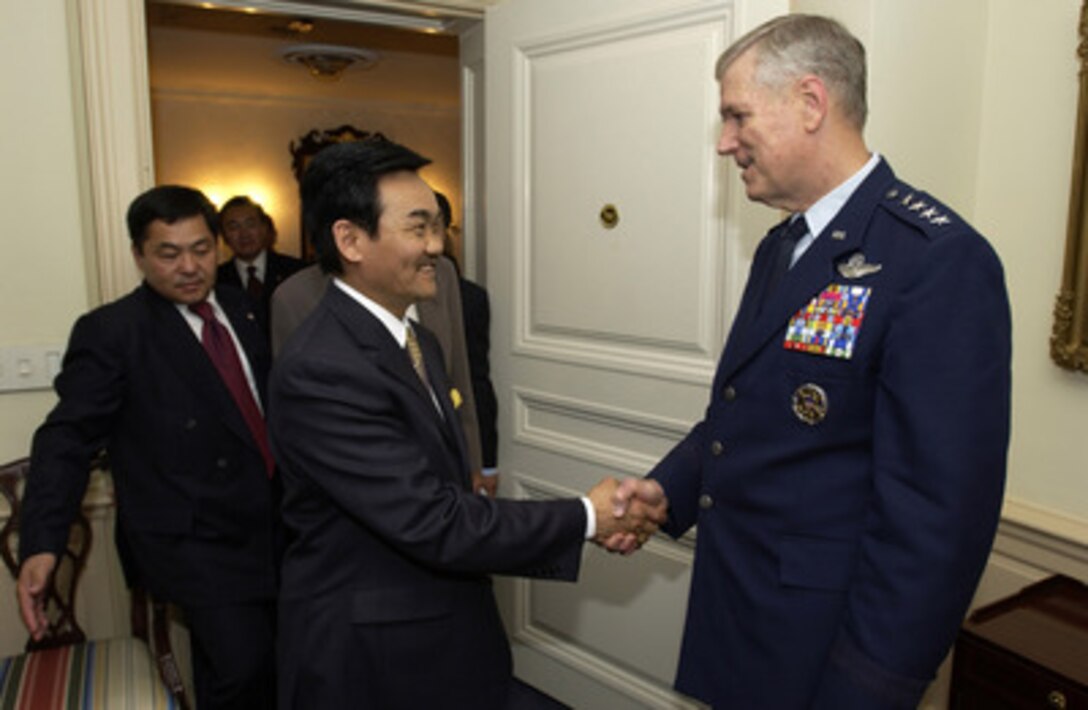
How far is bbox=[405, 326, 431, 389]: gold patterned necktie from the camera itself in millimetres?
1690

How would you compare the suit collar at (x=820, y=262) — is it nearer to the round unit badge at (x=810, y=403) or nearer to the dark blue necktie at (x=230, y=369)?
the round unit badge at (x=810, y=403)

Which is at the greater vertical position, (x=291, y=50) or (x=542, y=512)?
(x=291, y=50)

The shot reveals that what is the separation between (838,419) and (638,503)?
614mm

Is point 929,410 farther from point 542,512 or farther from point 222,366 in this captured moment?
point 222,366

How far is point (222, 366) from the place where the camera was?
226cm

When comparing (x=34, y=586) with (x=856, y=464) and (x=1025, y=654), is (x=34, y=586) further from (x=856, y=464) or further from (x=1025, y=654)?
(x=1025, y=654)

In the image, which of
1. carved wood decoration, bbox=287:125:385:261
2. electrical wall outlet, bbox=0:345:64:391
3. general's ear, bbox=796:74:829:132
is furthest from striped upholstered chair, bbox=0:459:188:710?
carved wood decoration, bbox=287:125:385:261

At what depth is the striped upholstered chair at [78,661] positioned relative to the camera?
2027 millimetres

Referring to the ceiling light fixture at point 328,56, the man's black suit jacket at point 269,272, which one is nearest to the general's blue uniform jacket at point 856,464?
the man's black suit jacket at point 269,272

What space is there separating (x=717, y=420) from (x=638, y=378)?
95 centimetres

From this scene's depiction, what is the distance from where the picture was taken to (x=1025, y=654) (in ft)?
5.30

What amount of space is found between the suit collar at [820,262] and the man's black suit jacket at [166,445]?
135 centimetres

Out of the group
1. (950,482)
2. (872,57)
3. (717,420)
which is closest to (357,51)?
(872,57)

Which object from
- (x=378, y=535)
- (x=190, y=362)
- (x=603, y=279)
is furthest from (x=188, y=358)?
(x=603, y=279)
